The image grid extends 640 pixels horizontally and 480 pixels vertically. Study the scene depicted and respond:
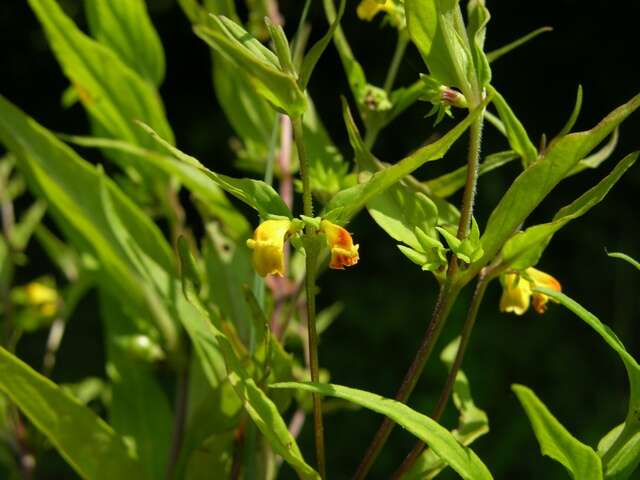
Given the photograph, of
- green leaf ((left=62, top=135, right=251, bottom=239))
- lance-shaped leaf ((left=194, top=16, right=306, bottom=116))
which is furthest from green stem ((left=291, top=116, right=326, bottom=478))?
green leaf ((left=62, top=135, right=251, bottom=239))

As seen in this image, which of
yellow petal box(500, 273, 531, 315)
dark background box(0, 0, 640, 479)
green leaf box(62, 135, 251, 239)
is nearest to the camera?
yellow petal box(500, 273, 531, 315)

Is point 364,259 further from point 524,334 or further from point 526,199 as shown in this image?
point 526,199

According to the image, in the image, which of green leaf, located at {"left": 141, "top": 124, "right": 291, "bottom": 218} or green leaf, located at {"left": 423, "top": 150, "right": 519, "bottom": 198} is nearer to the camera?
green leaf, located at {"left": 141, "top": 124, "right": 291, "bottom": 218}

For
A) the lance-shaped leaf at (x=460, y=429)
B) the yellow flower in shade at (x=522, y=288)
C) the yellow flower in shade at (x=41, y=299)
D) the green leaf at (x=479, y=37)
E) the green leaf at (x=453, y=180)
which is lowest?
the yellow flower in shade at (x=41, y=299)

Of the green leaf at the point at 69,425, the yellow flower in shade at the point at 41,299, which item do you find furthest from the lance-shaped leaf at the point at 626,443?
the yellow flower in shade at the point at 41,299

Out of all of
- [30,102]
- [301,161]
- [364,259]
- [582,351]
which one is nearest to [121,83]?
[301,161]

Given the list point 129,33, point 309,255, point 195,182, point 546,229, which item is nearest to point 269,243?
point 309,255

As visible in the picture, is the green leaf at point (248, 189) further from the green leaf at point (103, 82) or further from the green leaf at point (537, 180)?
the green leaf at point (103, 82)

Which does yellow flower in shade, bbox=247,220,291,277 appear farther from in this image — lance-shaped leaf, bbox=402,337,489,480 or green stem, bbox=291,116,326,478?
lance-shaped leaf, bbox=402,337,489,480
